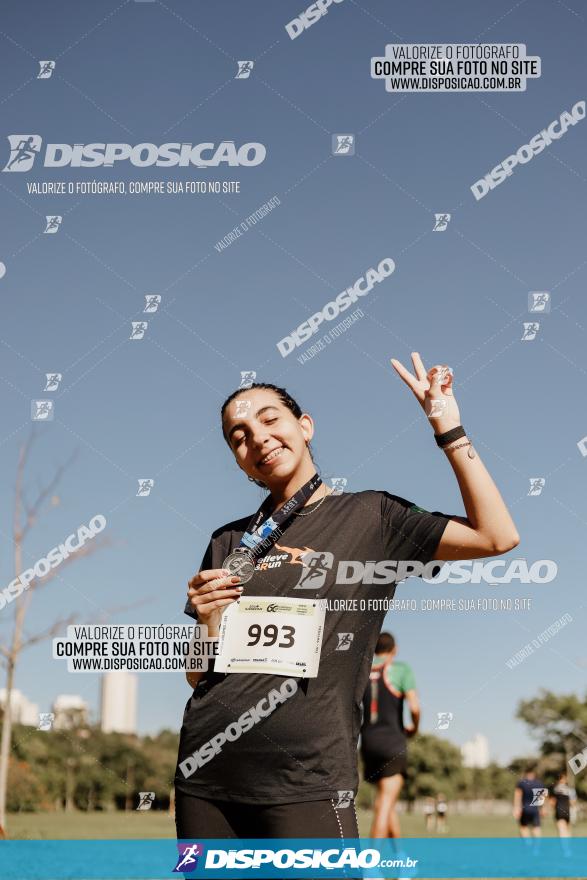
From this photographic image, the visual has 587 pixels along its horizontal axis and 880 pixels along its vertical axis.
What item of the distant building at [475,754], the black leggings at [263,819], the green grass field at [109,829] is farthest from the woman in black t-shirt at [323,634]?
the distant building at [475,754]

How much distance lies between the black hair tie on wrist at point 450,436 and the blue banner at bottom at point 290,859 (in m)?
1.07

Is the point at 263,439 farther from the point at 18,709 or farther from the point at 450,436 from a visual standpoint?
the point at 18,709

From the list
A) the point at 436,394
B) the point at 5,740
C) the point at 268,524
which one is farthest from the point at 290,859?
the point at 5,740

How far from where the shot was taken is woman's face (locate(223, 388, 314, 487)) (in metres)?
2.77

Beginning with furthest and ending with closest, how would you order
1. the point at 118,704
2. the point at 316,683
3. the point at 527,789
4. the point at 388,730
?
the point at 118,704 → the point at 527,789 → the point at 388,730 → the point at 316,683

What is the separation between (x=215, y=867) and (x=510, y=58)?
642cm

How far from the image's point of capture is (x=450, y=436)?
253cm

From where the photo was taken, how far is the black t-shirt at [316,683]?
7.66 feet

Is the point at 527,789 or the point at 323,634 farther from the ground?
the point at 323,634

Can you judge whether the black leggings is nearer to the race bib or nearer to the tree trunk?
the race bib

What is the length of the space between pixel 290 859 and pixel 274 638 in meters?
0.58

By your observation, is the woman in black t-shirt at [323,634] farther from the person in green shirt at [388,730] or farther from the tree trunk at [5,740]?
the tree trunk at [5,740]

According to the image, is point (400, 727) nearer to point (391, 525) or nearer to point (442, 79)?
point (391, 525)

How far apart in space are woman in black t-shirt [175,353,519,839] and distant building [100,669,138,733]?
26.1 meters
